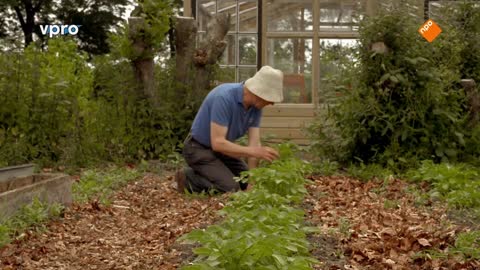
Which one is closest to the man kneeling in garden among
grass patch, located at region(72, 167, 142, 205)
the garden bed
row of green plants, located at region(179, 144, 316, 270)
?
grass patch, located at region(72, 167, 142, 205)

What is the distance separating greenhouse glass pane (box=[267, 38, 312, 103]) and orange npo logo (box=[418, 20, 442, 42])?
4.71 metres

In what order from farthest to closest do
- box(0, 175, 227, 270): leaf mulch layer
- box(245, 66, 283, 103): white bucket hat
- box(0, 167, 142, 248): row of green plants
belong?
box(245, 66, 283, 103): white bucket hat < box(0, 167, 142, 248): row of green plants < box(0, 175, 227, 270): leaf mulch layer

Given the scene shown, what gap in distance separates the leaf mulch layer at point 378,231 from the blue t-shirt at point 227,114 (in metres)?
0.90

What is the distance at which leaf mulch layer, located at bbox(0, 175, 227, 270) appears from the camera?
4.59m

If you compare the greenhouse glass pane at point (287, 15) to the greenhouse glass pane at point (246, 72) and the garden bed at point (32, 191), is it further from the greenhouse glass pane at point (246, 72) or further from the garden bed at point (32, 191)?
the garden bed at point (32, 191)

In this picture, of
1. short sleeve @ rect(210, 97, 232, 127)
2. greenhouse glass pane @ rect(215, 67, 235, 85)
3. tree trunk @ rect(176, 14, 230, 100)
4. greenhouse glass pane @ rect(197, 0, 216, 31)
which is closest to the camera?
short sleeve @ rect(210, 97, 232, 127)

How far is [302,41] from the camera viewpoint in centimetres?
1483

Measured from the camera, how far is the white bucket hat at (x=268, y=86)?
23.2 ft

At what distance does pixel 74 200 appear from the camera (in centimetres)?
684

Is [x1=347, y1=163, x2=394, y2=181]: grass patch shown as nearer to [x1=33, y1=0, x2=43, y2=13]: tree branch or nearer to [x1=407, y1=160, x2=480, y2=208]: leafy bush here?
[x1=407, y1=160, x2=480, y2=208]: leafy bush

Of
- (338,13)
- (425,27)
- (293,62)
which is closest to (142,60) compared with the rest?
(425,27)

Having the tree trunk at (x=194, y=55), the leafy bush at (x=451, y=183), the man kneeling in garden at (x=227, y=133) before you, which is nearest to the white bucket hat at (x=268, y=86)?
the man kneeling in garden at (x=227, y=133)

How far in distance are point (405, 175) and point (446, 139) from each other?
1.19 metres

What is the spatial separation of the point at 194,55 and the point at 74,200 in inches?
200
